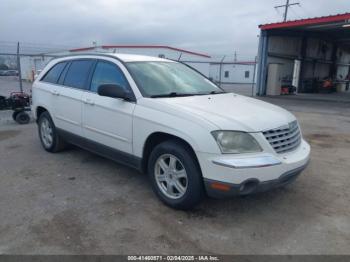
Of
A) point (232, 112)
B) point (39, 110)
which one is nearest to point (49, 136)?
point (39, 110)

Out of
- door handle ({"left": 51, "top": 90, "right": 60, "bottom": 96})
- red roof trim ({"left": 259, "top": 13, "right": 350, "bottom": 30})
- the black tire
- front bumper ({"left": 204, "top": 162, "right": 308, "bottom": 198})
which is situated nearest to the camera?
front bumper ({"left": 204, "top": 162, "right": 308, "bottom": 198})

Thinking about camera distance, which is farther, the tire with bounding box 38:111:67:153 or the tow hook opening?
the tire with bounding box 38:111:67:153

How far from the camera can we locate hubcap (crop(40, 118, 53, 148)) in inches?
226

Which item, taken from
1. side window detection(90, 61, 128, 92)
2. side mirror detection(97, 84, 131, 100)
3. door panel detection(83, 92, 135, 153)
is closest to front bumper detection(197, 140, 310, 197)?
door panel detection(83, 92, 135, 153)

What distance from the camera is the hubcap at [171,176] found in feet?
11.6

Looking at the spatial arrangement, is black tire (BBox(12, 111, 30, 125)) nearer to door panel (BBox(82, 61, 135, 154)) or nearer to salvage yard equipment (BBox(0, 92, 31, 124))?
salvage yard equipment (BBox(0, 92, 31, 124))

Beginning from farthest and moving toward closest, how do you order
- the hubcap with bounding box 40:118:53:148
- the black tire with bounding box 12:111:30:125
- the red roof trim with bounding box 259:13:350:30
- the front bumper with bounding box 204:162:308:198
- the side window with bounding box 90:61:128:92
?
the red roof trim with bounding box 259:13:350:30
the black tire with bounding box 12:111:30:125
the hubcap with bounding box 40:118:53:148
the side window with bounding box 90:61:128:92
the front bumper with bounding box 204:162:308:198

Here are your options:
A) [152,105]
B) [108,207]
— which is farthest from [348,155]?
[108,207]

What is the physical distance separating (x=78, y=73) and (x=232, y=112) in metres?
2.79

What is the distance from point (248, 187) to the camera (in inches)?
124

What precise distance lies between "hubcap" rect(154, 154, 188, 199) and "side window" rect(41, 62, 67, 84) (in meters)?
2.96

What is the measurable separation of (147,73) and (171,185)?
1.59m

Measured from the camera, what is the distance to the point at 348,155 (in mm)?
6055

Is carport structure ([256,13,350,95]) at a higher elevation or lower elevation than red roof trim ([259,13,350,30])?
lower
